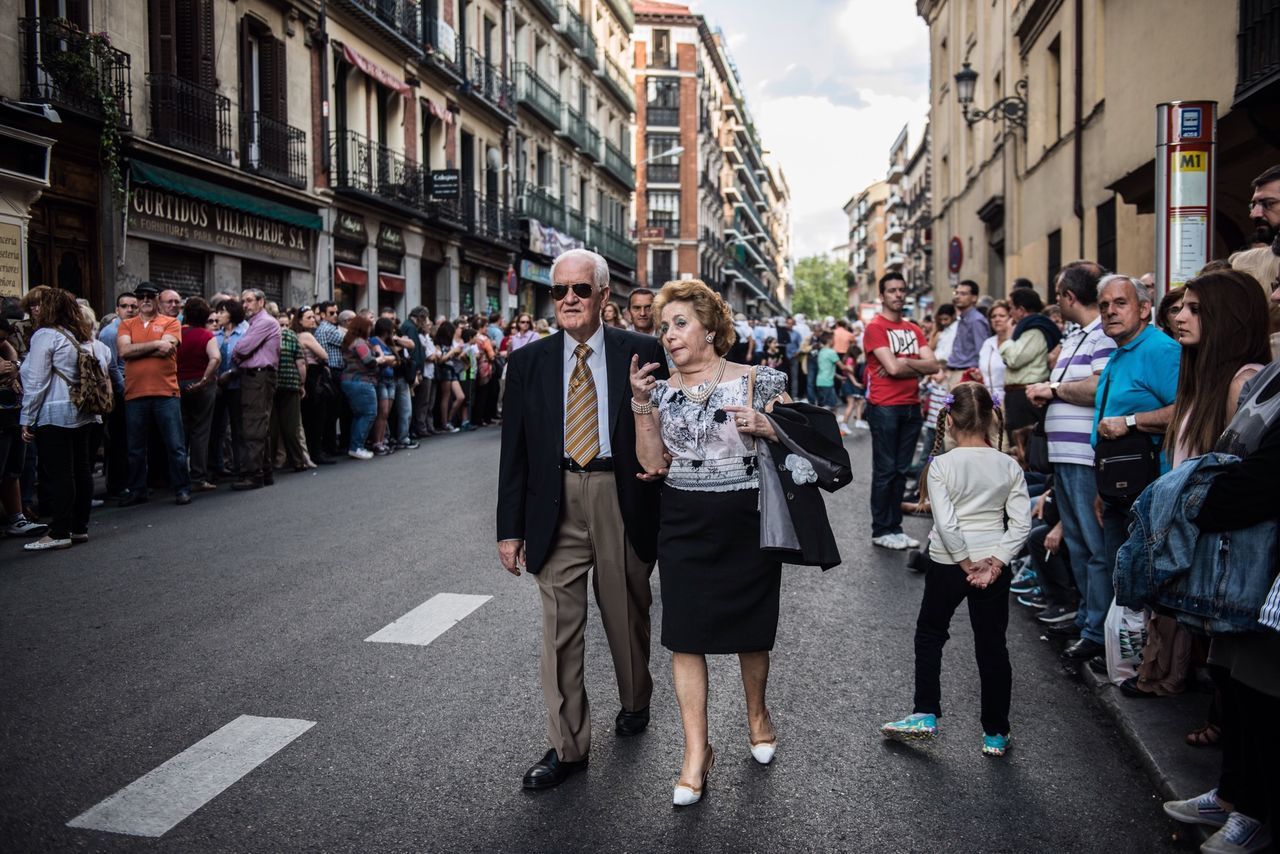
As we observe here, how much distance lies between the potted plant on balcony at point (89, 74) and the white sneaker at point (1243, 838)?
16483mm

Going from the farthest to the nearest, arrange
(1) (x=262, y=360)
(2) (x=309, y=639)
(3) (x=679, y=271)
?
(3) (x=679, y=271)
(1) (x=262, y=360)
(2) (x=309, y=639)

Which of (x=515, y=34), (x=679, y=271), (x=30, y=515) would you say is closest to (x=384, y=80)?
(x=515, y=34)

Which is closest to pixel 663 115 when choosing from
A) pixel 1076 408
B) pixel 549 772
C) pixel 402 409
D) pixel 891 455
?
pixel 402 409

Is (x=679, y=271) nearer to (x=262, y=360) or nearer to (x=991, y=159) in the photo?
(x=991, y=159)

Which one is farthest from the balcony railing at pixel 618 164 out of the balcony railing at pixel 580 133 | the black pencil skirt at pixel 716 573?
the black pencil skirt at pixel 716 573

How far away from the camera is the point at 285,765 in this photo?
429 cm

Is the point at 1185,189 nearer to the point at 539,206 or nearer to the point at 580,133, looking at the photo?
the point at 539,206

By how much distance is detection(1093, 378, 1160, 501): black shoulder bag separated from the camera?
5.09m

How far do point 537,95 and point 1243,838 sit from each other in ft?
125

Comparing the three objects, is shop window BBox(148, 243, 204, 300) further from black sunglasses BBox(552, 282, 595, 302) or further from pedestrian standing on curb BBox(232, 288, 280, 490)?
black sunglasses BBox(552, 282, 595, 302)

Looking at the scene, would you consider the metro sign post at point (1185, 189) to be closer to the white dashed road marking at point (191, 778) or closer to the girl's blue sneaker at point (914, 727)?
the girl's blue sneaker at point (914, 727)

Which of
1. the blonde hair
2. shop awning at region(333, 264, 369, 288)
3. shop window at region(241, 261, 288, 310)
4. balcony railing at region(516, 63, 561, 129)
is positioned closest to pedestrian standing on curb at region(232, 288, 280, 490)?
the blonde hair

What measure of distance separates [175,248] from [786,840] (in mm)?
18094

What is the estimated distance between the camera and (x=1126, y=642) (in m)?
5.11
